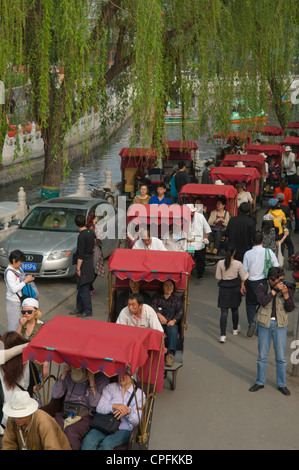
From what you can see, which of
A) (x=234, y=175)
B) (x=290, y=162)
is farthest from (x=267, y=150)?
(x=234, y=175)

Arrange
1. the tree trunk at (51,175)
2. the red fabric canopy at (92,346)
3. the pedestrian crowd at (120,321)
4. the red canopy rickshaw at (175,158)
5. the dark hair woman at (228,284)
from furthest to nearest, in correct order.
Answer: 1. the red canopy rickshaw at (175,158)
2. the tree trunk at (51,175)
3. the dark hair woman at (228,284)
4. the red fabric canopy at (92,346)
5. the pedestrian crowd at (120,321)

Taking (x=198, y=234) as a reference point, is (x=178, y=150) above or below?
above

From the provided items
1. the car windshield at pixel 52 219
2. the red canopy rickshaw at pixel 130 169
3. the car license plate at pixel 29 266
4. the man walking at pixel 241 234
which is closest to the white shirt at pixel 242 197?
the man walking at pixel 241 234

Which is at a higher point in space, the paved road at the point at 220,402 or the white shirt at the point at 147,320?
the white shirt at the point at 147,320

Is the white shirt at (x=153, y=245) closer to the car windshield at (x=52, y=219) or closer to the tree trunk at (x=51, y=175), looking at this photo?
the car windshield at (x=52, y=219)

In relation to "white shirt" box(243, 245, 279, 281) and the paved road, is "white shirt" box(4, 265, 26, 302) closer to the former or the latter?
the paved road

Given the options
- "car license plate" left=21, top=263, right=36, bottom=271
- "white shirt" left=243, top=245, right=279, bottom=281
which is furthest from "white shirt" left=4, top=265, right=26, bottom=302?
"car license plate" left=21, top=263, right=36, bottom=271

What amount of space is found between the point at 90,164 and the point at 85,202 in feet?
88.5

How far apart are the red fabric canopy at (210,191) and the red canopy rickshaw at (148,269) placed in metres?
5.13

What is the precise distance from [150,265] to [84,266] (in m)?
2.33

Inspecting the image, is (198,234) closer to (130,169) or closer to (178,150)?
(130,169)

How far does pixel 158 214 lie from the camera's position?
14406 millimetres

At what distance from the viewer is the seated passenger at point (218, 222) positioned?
1559cm

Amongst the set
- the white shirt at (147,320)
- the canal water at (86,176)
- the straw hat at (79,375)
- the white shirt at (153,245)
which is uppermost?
the white shirt at (153,245)
